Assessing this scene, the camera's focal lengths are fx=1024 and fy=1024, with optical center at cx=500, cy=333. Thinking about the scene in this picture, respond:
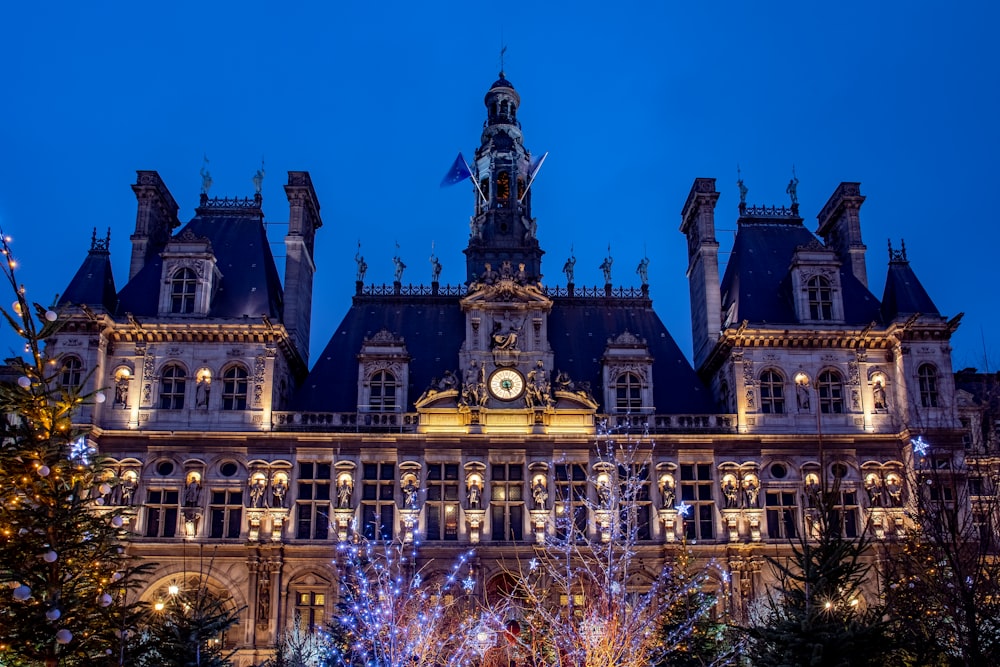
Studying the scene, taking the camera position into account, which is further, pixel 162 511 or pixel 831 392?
pixel 831 392

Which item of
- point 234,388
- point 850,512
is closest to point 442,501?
point 234,388

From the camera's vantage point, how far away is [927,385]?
47938 mm

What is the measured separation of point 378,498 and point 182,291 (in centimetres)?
1376

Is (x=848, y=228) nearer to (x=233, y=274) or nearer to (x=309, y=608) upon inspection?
(x=233, y=274)

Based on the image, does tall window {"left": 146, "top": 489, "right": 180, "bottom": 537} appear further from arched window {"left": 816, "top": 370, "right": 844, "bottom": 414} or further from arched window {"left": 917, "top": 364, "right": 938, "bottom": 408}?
arched window {"left": 917, "top": 364, "right": 938, "bottom": 408}

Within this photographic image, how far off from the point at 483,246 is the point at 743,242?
46.0ft

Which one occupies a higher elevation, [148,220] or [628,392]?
[148,220]

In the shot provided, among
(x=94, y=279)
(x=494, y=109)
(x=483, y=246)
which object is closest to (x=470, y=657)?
(x=483, y=246)

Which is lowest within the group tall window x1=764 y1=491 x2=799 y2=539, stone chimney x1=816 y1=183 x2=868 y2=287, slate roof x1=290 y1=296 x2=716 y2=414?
tall window x1=764 y1=491 x2=799 y2=539

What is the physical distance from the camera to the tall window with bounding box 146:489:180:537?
148ft

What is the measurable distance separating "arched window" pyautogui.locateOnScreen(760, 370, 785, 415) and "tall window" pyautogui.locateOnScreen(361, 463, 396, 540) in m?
17.6

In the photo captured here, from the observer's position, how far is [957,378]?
190 feet

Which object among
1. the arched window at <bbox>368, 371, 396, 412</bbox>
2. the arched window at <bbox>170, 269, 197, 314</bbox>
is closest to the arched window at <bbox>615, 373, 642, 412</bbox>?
the arched window at <bbox>368, 371, 396, 412</bbox>

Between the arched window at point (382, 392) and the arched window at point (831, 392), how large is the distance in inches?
796
